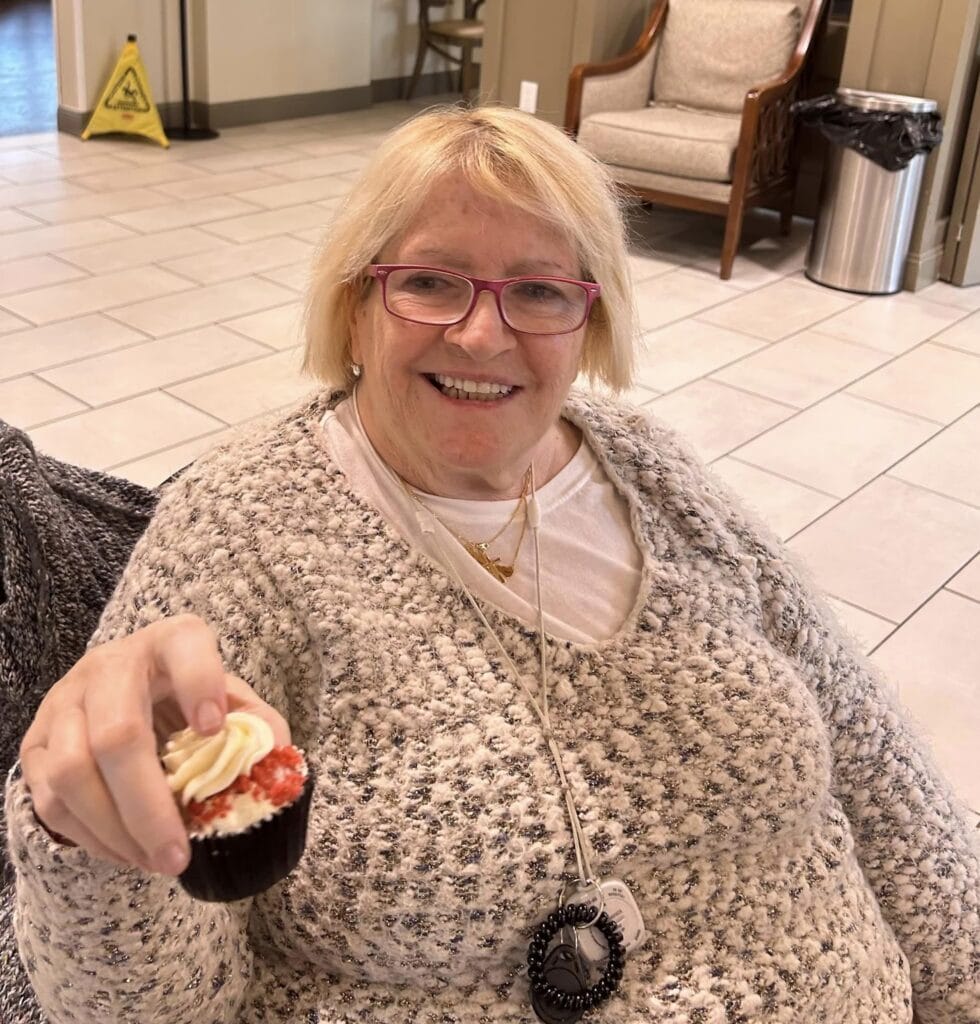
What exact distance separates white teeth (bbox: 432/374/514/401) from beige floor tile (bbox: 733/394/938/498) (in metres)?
2.41

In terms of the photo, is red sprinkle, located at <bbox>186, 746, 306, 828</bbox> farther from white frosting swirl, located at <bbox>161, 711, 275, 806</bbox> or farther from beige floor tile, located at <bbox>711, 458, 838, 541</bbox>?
beige floor tile, located at <bbox>711, 458, 838, 541</bbox>

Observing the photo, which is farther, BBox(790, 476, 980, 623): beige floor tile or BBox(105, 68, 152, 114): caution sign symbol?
BBox(105, 68, 152, 114): caution sign symbol

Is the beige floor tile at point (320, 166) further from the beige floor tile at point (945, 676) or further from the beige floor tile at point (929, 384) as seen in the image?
the beige floor tile at point (945, 676)

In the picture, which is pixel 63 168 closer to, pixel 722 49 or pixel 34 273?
pixel 34 273

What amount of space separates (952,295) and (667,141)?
1355 mm

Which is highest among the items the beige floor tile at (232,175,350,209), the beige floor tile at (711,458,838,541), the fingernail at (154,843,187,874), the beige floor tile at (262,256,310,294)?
the fingernail at (154,843,187,874)

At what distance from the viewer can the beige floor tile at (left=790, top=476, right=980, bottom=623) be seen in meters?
2.95

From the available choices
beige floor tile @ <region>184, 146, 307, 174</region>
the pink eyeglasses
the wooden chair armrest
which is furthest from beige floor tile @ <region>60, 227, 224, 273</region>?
the pink eyeglasses

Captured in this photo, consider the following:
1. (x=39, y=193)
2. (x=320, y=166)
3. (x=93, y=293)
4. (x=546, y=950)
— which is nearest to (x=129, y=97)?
(x=320, y=166)

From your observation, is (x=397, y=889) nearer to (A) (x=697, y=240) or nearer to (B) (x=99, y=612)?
(B) (x=99, y=612)

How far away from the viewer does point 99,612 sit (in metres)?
1.22

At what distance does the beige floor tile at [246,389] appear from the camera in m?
3.62

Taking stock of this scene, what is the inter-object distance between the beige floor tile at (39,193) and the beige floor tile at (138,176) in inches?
3.4

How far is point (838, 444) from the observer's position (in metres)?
3.71
